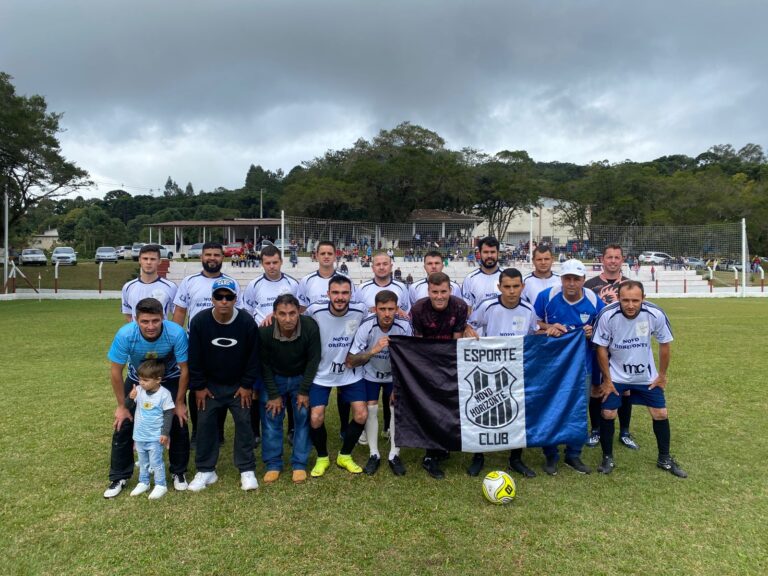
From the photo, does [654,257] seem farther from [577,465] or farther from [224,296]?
[224,296]

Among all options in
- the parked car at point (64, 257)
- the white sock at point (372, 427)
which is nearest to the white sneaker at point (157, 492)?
the white sock at point (372, 427)

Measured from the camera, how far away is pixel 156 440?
401 cm

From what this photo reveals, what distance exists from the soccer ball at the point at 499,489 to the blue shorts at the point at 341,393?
1.37m

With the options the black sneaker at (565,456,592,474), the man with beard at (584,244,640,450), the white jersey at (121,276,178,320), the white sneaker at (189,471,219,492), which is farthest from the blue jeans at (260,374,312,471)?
the man with beard at (584,244,640,450)

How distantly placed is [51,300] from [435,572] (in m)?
24.8

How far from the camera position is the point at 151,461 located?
4.01 m

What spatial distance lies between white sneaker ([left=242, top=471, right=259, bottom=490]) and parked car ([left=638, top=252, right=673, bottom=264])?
29.3 metres

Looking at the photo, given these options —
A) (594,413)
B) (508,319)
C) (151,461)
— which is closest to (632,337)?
(508,319)

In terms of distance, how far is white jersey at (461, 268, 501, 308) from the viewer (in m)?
5.72

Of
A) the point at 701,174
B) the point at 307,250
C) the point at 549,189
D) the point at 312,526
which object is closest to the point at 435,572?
the point at 312,526

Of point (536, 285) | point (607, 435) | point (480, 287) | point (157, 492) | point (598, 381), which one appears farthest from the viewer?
point (480, 287)

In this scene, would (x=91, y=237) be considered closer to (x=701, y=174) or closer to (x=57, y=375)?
(x=57, y=375)

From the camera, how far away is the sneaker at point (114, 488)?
3.99 metres

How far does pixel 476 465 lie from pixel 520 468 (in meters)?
0.40
